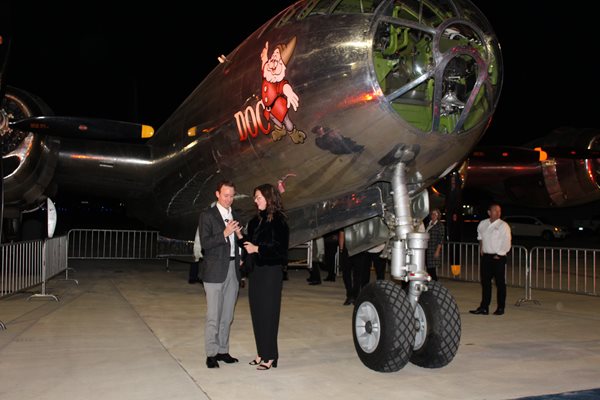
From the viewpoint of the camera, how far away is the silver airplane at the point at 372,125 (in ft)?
17.4

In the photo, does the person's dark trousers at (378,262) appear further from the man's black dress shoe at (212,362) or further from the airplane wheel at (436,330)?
the man's black dress shoe at (212,362)

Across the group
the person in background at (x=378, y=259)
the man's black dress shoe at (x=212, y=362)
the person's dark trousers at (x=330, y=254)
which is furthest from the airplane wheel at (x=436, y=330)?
the person's dark trousers at (x=330, y=254)

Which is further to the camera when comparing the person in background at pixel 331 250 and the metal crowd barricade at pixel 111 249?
the metal crowd barricade at pixel 111 249

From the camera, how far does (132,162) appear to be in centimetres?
1159

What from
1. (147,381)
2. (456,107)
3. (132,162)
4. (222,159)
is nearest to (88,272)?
(132,162)

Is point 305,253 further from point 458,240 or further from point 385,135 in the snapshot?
point 385,135

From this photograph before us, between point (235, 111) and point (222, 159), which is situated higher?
point (235, 111)

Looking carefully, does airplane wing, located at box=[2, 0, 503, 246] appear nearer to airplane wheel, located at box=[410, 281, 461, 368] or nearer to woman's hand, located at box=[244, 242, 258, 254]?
airplane wheel, located at box=[410, 281, 461, 368]

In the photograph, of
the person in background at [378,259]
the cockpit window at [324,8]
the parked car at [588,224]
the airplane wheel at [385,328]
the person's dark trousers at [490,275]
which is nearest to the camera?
the airplane wheel at [385,328]

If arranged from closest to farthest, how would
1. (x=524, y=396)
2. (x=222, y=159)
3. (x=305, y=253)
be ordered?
(x=524, y=396) < (x=222, y=159) < (x=305, y=253)

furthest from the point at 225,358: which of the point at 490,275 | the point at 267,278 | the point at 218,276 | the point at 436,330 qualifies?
the point at 490,275

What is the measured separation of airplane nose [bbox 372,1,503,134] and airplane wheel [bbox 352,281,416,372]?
1.54 m

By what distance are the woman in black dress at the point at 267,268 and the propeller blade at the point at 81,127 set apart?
16.0 ft

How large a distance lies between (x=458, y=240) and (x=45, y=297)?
1034 cm
